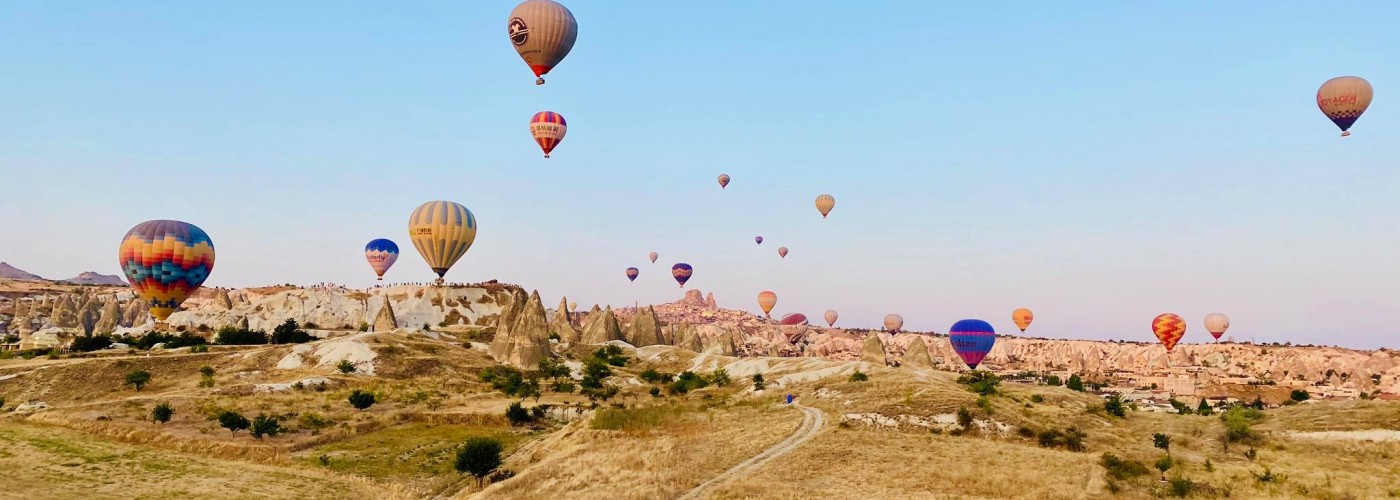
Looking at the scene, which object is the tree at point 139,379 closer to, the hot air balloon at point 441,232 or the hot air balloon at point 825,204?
the hot air balloon at point 441,232

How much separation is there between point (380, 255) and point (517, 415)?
81.7 meters

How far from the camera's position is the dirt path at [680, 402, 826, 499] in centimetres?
3147

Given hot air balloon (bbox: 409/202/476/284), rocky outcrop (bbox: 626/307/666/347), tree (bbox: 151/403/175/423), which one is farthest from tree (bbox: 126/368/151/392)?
rocky outcrop (bbox: 626/307/666/347)

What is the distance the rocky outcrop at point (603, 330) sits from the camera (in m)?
120

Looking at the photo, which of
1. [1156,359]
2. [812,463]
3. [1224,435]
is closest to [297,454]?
[812,463]

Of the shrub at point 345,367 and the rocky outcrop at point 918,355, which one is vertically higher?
the rocky outcrop at point 918,355

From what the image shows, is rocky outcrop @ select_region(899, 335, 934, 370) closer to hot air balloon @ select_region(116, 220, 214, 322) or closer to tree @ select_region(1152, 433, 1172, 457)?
tree @ select_region(1152, 433, 1172, 457)

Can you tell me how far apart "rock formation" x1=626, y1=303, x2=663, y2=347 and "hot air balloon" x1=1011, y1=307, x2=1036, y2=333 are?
240 feet

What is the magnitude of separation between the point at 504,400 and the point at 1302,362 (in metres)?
167

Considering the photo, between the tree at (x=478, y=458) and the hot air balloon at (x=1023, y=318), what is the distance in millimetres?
136589

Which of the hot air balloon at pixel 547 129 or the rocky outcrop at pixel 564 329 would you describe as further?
the rocky outcrop at pixel 564 329

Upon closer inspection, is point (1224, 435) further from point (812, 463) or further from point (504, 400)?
point (504, 400)

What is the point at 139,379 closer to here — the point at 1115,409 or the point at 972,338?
the point at 1115,409

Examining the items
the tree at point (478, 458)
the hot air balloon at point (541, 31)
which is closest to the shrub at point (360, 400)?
the tree at point (478, 458)
